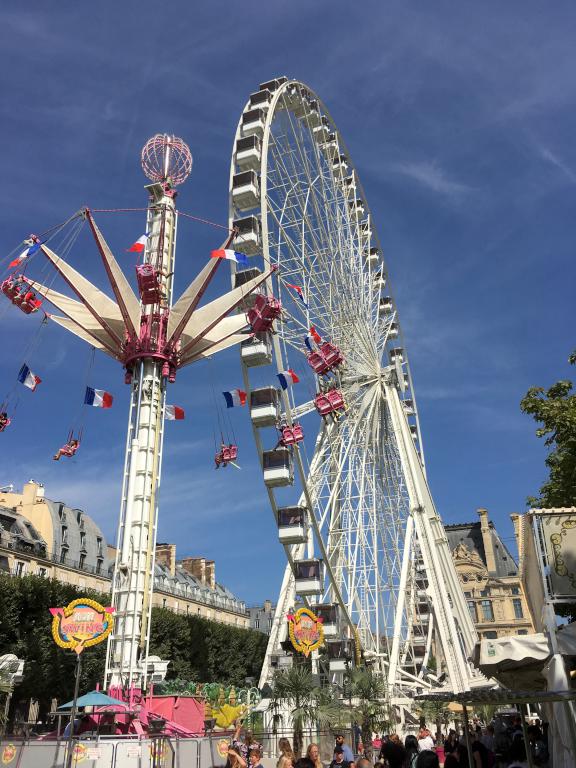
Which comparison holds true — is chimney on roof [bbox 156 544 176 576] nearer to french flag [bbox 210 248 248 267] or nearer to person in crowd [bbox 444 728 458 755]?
french flag [bbox 210 248 248 267]

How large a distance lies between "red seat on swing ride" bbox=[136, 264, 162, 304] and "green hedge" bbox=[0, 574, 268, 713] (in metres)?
18.9

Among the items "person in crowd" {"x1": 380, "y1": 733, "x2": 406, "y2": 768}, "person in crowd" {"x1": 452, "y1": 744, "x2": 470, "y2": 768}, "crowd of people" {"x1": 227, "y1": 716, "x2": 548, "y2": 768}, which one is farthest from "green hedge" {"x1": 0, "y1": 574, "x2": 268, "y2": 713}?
"person in crowd" {"x1": 452, "y1": 744, "x2": 470, "y2": 768}

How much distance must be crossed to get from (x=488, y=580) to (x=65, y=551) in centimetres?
4339

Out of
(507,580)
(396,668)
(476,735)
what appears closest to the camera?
(476,735)

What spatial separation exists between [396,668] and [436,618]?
10.9ft

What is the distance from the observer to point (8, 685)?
21156 mm

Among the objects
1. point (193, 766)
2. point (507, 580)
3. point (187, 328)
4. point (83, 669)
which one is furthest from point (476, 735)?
point (507, 580)

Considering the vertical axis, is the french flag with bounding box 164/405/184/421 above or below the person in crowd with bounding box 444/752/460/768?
above

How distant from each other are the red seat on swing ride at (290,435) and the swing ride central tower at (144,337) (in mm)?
4516

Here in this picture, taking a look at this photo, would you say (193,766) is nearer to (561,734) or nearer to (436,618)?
(561,734)

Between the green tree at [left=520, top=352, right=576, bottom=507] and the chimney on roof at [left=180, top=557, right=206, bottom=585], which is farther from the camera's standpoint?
the chimney on roof at [left=180, top=557, right=206, bottom=585]

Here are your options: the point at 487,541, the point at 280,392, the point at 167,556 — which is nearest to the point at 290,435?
the point at 280,392

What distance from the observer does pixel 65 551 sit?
60.7 metres

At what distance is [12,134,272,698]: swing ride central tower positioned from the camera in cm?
2447
